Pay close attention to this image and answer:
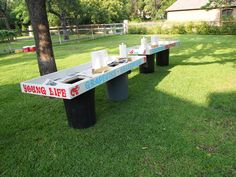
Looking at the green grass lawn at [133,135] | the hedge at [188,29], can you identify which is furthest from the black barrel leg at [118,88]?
the hedge at [188,29]

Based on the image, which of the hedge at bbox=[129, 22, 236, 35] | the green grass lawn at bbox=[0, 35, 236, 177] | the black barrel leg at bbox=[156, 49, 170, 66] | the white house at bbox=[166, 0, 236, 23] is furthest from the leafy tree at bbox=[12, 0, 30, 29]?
the green grass lawn at bbox=[0, 35, 236, 177]

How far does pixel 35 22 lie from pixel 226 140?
352 centimetres

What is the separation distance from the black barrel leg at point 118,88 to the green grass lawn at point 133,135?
15cm

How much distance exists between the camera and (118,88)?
4.32m

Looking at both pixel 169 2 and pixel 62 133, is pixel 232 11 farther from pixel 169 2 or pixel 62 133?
pixel 62 133

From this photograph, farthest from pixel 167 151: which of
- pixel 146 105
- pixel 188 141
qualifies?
pixel 146 105

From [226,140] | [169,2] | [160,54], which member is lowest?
[226,140]

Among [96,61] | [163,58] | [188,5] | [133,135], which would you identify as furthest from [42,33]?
[188,5]

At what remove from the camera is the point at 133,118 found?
3.60 metres

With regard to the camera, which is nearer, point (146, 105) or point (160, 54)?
point (146, 105)

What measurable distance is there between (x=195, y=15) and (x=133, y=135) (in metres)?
24.1

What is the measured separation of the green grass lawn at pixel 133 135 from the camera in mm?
2457

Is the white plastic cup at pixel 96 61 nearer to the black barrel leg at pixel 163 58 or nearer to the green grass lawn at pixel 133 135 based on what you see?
the green grass lawn at pixel 133 135

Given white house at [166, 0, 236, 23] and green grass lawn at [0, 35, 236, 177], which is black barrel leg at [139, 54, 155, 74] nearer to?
green grass lawn at [0, 35, 236, 177]
